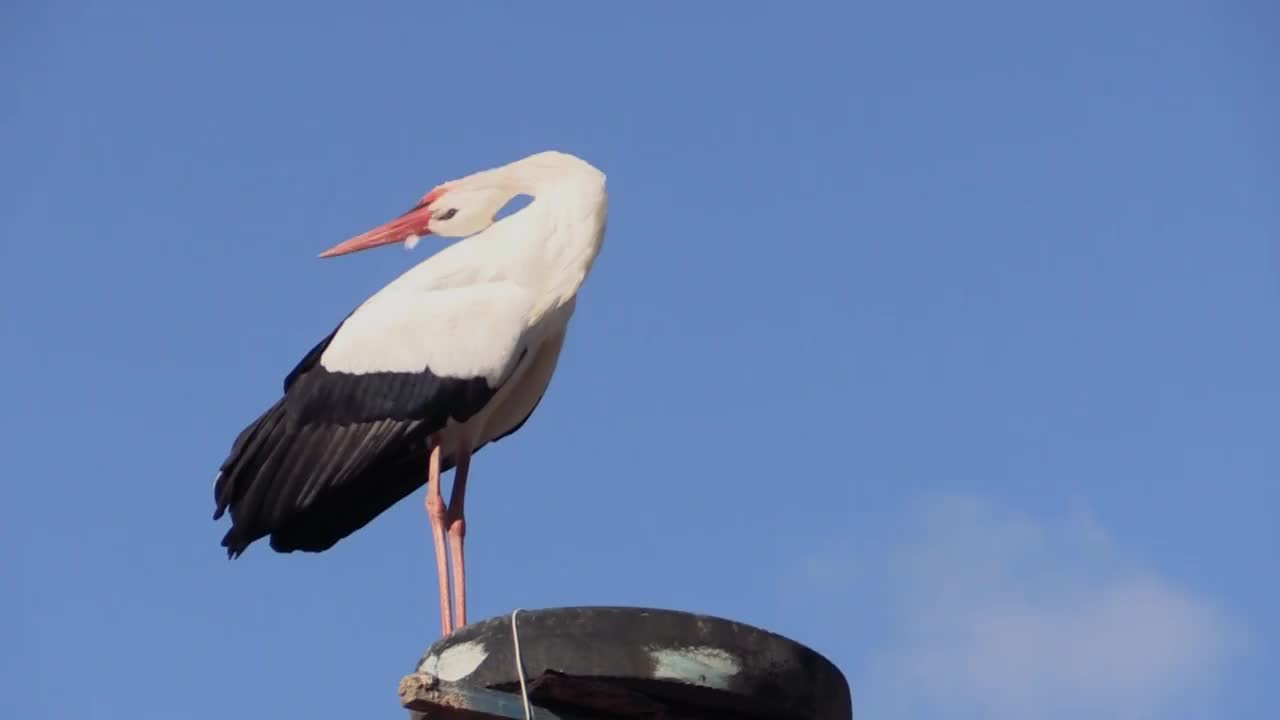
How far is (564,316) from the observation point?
774 centimetres

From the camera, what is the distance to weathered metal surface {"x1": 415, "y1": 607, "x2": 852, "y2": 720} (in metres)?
4.16

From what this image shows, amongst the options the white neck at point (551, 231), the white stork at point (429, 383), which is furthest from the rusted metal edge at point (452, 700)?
the white neck at point (551, 231)

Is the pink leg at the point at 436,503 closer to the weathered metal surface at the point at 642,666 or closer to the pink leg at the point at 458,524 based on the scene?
the pink leg at the point at 458,524

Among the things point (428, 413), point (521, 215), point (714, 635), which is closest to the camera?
point (714, 635)

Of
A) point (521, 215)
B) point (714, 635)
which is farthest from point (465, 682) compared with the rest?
point (521, 215)

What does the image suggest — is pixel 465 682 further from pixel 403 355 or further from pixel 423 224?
pixel 423 224

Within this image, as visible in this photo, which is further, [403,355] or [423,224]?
[423,224]

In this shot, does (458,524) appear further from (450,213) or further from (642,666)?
(642,666)

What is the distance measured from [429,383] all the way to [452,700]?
3549 mm

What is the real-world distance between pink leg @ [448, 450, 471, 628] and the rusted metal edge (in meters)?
3.20

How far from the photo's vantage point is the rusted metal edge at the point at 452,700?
409 centimetres

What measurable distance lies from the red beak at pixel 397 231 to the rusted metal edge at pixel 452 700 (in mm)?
4587

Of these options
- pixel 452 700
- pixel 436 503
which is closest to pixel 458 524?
pixel 436 503

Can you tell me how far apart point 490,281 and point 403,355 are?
493mm
